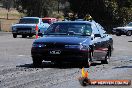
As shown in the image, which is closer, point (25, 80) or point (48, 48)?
point (25, 80)

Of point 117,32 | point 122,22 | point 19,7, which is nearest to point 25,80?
point 117,32

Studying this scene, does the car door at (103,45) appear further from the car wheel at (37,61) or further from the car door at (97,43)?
the car wheel at (37,61)

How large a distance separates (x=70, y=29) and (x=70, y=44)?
1.36m

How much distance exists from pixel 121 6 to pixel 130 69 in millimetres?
53532

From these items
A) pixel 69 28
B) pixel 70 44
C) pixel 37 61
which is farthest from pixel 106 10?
pixel 70 44

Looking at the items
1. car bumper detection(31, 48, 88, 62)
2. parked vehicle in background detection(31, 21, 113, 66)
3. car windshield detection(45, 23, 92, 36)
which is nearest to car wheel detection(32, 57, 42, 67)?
parked vehicle in background detection(31, 21, 113, 66)

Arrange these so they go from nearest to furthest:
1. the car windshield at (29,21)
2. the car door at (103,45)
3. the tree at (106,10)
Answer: the car door at (103,45) < the car windshield at (29,21) < the tree at (106,10)

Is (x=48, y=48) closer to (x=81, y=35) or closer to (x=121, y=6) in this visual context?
(x=81, y=35)

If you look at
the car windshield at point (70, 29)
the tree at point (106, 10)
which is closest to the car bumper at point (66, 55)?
the car windshield at point (70, 29)

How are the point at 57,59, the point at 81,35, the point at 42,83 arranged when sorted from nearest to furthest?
the point at 42,83
the point at 57,59
the point at 81,35

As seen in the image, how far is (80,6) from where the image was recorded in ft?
224

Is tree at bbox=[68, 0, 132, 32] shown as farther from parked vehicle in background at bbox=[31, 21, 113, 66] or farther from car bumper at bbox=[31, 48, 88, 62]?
car bumper at bbox=[31, 48, 88, 62]

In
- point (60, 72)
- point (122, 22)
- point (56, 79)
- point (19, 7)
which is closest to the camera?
point (56, 79)

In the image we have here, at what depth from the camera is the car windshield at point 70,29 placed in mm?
17047
